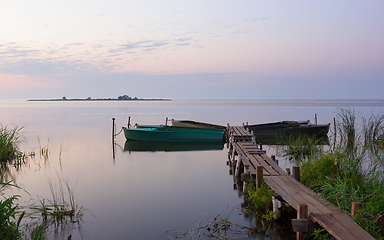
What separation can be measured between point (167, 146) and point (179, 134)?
1.38 metres

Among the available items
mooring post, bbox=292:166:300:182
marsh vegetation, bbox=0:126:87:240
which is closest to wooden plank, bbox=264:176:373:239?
mooring post, bbox=292:166:300:182

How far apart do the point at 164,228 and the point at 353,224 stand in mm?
4418

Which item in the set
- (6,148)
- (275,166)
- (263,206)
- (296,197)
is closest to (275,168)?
(275,166)

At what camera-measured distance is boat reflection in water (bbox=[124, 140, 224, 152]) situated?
21000 millimetres

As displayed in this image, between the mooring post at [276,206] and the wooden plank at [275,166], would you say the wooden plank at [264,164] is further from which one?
the mooring post at [276,206]

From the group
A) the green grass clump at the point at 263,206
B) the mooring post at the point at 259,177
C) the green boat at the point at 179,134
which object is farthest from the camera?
the green boat at the point at 179,134

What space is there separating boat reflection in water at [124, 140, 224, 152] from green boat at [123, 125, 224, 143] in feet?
1.15

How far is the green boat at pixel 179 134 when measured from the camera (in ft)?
74.5

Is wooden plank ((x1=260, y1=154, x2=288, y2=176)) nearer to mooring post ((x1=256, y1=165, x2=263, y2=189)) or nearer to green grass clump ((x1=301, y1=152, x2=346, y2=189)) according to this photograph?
green grass clump ((x1=301, y1=152, x2=346, y2=189))

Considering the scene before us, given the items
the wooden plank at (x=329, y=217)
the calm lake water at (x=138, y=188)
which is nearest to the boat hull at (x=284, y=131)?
the calm lake water at (x=138, y=188)

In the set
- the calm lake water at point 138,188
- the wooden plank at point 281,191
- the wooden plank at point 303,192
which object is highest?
the wooden plank at point 303,192

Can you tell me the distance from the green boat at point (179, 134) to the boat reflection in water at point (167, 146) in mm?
350

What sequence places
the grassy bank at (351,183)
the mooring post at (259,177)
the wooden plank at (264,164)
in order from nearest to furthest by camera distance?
the grassy bank at (351,183), the mooring post at (259,177), the wooden plank at (264,164)

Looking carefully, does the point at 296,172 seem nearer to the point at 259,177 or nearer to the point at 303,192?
the point at 259,177
